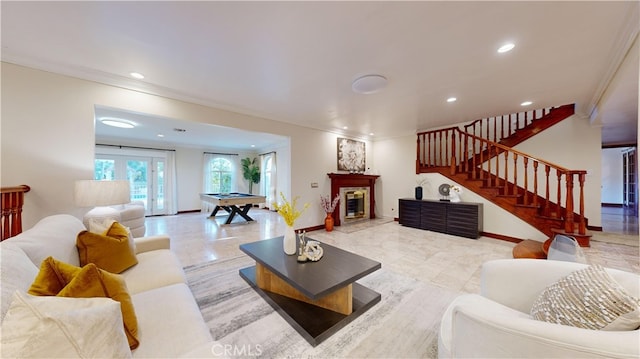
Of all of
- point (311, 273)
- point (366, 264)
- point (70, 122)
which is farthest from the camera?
point (70, 122)

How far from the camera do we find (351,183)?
5883mm

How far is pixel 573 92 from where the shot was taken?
10.4 feet

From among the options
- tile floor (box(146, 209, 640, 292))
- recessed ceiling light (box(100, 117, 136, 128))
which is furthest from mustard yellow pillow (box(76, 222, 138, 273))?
recessed ceiling light (box(100, 117, 136, 128))

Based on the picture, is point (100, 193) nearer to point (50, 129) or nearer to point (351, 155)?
point (50, 129)

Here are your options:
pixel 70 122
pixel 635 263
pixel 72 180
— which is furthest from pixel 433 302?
pixel 70 122

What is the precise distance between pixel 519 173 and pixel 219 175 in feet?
28.0

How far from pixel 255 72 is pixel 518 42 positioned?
2636 millimetres

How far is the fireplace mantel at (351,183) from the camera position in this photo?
5.47 meters

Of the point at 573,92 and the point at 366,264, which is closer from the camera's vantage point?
the point at 366,264

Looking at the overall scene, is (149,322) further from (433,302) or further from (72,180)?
(72,180)

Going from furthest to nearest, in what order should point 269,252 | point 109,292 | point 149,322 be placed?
1. point 269,252
2. point 149,322
3. point 109,292

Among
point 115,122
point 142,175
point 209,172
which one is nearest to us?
point 115,122

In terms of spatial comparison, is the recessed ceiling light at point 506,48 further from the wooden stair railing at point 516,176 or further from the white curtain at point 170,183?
the white curtain at point 170,183

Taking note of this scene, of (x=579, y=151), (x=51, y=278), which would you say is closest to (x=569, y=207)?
(x=579, y=151)
